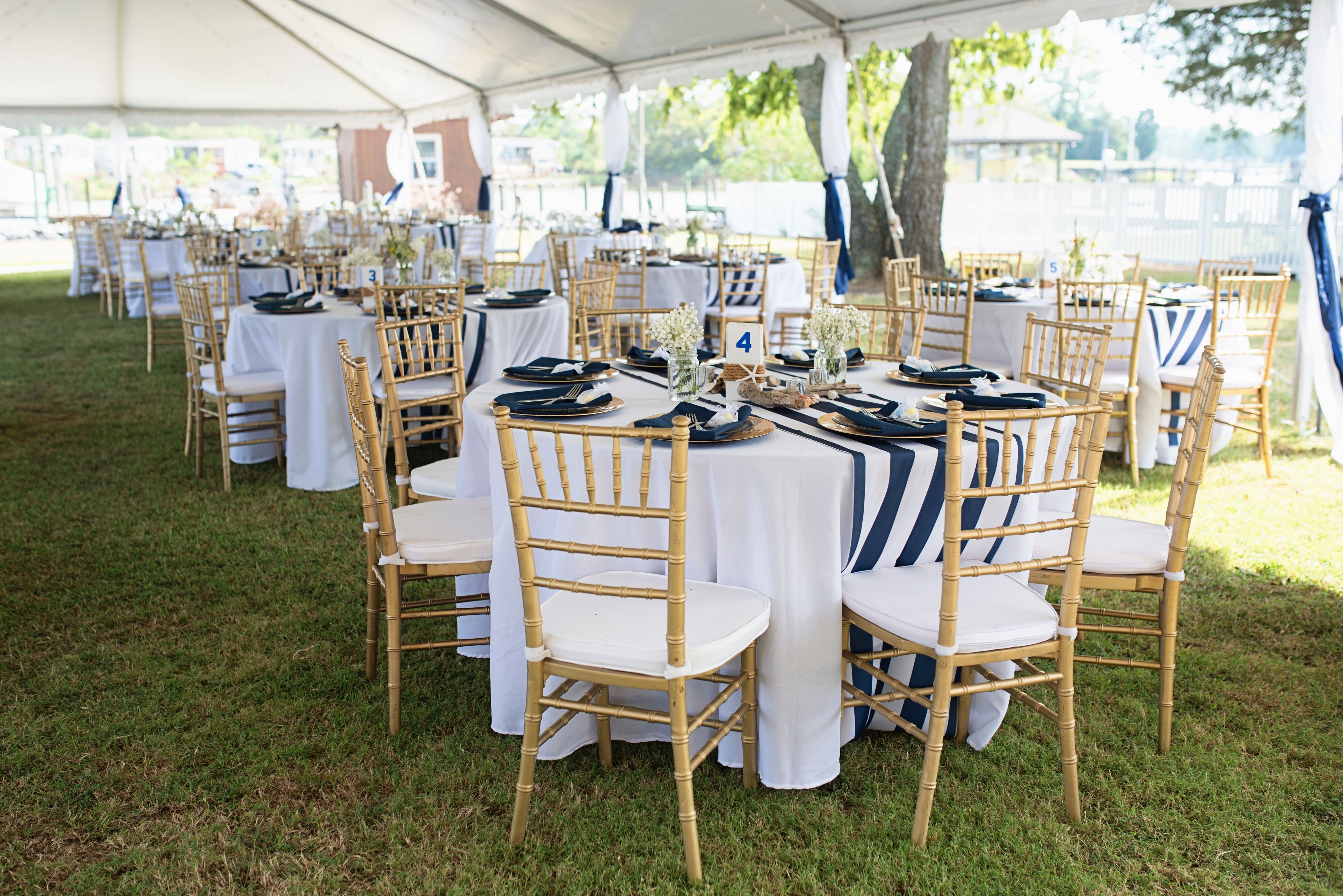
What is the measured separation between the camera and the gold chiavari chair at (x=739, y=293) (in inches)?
287

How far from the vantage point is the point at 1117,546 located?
2717mm

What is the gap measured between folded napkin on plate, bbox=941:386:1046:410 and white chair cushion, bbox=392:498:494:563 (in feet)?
4.39

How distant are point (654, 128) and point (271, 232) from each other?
35412mm

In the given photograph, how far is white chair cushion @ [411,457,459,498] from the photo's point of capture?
3252mm

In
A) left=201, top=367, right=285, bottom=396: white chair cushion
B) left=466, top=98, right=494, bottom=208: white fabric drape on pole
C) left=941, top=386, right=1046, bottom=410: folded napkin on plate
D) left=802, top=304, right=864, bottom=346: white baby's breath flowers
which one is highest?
left=466, top=98, right=494, bottom=208: white fabric drape on pole

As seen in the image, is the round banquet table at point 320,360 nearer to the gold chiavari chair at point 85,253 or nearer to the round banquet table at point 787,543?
the round banquet table at point 787,543

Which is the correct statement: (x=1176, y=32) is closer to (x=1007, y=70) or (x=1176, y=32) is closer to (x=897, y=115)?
(x=1007, y=70)

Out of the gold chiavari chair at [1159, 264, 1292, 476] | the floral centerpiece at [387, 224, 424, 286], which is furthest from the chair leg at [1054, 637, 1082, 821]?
the floral centerpiece at [387, 224, 424, 286]

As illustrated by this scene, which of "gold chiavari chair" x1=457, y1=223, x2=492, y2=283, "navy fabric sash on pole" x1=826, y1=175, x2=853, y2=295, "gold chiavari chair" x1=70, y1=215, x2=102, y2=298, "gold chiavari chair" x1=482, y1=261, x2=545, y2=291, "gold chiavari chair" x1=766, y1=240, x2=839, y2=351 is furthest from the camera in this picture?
"gold chiavari chair" x1=70, y1=215, x2=102, y2=298

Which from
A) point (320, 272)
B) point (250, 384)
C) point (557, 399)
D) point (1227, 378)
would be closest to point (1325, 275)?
point (1227, 378)

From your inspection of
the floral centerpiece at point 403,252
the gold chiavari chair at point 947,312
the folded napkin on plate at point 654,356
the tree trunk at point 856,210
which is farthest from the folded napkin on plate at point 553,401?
the tree trunk at point 856,210

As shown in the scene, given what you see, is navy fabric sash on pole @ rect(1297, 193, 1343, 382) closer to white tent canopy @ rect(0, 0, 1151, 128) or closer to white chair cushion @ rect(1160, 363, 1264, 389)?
white chair cushion @ rect(1160, 363, 1264, 389)

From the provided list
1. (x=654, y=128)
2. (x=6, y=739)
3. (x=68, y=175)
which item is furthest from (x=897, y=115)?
(x=68, y=175)

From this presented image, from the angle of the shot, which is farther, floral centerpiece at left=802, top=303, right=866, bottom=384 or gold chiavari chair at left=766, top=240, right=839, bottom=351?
gold chiavari chair at left=766, top=240, right=839, bottom=351
